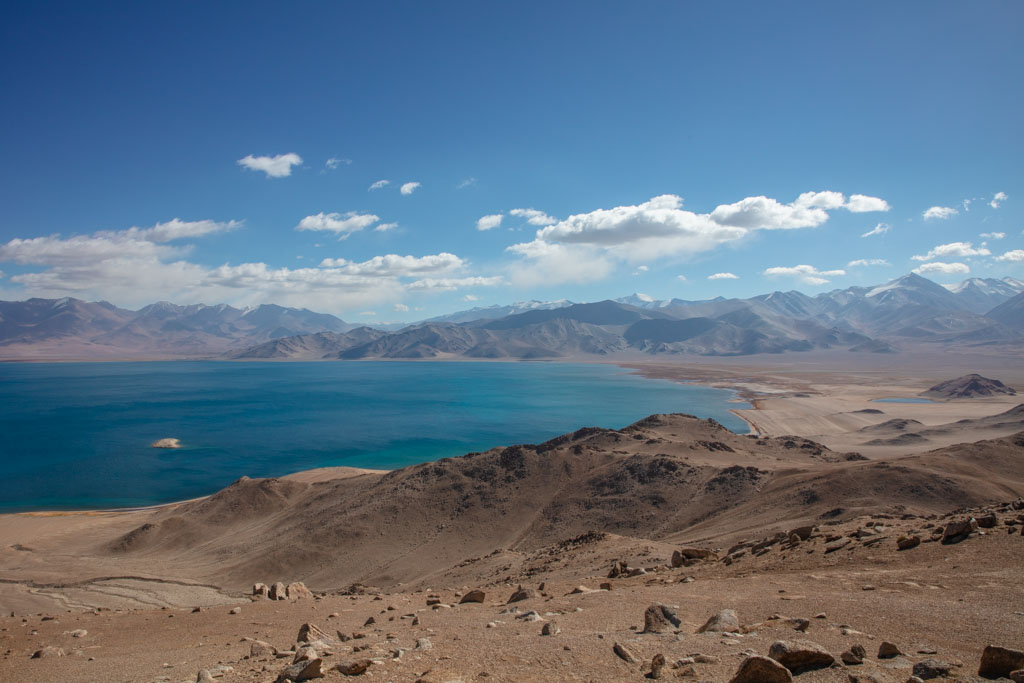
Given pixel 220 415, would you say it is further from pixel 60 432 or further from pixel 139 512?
pixel 139 512

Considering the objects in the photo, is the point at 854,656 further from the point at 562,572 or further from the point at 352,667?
the point at 562,572

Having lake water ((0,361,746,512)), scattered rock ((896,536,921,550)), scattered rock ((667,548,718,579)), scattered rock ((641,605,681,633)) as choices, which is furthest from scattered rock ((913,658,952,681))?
lake water ((0,361,746,512))

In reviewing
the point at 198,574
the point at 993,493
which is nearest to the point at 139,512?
the point at 198,574

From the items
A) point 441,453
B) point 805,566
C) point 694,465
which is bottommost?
point 441,453

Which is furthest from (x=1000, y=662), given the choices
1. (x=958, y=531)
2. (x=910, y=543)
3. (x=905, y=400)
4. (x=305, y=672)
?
(x=905, y=400)

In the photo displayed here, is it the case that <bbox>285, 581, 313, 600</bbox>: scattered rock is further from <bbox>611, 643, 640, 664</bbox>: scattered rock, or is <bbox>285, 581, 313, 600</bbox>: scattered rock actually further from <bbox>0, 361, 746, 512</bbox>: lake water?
<bbox>0, 361, 746, 512</bbox>: lake water

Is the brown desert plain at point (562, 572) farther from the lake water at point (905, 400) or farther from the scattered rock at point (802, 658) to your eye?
the lake water at point (905, 400)
